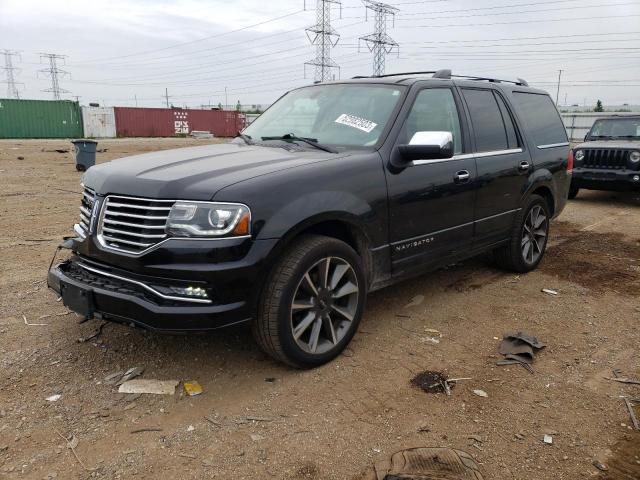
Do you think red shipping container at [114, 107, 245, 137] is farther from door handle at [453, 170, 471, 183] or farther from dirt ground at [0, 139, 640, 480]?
→ dirt ground at [0, 139, 640, 480]

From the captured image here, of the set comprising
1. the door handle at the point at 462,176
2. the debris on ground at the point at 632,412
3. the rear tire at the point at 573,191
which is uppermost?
the door handle at the point at 462,176

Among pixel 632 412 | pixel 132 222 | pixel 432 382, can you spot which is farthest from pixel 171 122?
pixel 632 412

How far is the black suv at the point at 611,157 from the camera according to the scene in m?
10.0

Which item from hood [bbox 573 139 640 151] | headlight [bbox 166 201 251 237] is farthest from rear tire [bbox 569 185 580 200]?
headlight [bbox 166 201 251 237]

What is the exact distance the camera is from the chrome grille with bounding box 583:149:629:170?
10.1 meters

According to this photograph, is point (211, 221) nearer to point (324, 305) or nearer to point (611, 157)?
point (324, 305)

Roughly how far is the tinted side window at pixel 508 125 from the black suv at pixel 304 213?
0.02 meters

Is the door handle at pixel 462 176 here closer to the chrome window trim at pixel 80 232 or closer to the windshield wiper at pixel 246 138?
the windshield wiper at pixel 246 138

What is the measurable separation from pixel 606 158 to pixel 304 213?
928 centimetres

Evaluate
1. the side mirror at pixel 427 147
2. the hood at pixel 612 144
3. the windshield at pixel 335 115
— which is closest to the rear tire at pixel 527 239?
the side mirror at pixel 427 147

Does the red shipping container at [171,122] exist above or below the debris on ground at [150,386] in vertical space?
above

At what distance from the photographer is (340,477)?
2.47 metres

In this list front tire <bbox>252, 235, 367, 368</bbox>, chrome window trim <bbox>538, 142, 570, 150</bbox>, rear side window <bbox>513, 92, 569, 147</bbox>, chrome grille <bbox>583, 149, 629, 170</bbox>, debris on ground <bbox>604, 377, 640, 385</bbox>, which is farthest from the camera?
chrome grille <bbox>583, 149, 629, 170</bbox>

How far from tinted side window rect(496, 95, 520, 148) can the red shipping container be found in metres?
37.8
